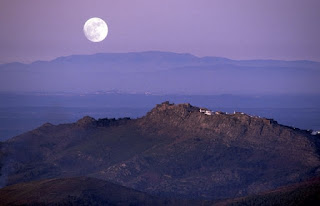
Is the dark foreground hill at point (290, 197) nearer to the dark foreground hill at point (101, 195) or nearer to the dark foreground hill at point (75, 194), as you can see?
the dark foreground hill at point (101, 195)

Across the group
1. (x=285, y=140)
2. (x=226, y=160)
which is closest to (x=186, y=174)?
(x=226, y=160)

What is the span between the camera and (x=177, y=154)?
527 ft

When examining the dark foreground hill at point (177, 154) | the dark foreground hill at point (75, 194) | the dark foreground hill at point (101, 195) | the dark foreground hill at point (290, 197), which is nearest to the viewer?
the dark foreground hill at point (290, 197)

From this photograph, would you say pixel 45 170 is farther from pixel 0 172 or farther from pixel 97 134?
pixel 97 134

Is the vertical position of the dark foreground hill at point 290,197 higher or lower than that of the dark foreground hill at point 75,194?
higher

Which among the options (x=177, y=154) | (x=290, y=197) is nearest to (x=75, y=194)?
(x=290, y=197)

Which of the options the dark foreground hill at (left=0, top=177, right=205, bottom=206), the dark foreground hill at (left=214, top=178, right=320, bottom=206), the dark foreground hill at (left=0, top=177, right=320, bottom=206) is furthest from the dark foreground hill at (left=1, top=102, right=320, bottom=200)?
the dark foreground hill at (left=214, top=178, right=320, bottom=206)

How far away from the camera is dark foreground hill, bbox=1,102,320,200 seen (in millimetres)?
146375

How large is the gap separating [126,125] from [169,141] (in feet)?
76.6

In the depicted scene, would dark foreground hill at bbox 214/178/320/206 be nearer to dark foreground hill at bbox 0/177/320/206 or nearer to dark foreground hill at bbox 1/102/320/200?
dark foreground hill at bbox 0/177/320/206

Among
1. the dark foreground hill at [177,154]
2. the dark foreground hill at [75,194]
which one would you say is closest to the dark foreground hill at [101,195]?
the dark foreground hill at [75,194]

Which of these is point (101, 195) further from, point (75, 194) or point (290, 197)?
point (290, 197)

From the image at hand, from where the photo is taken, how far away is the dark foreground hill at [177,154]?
5763 inches

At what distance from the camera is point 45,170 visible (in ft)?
515
